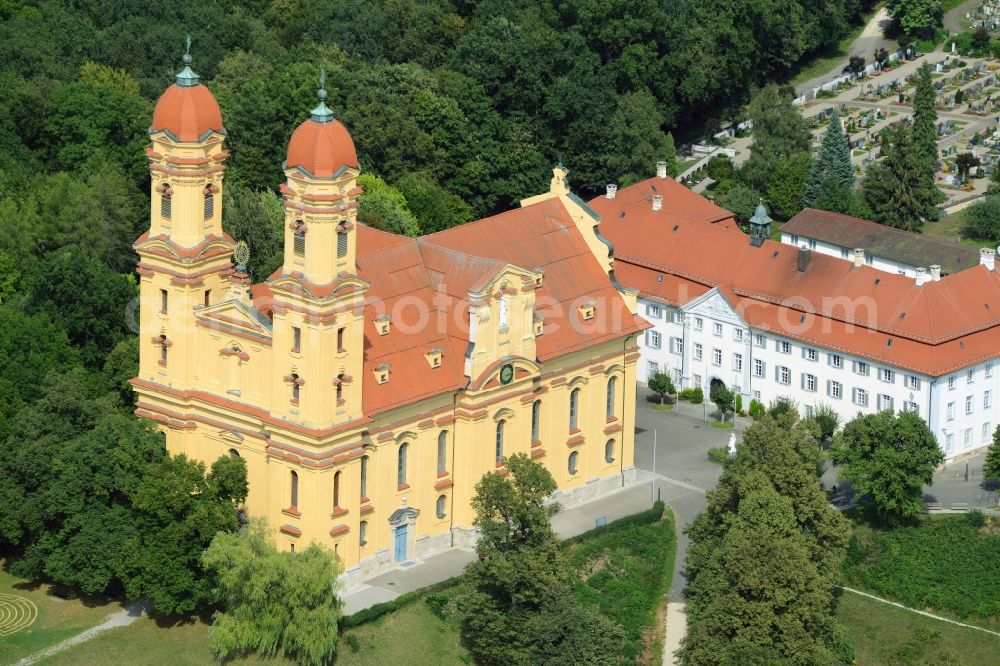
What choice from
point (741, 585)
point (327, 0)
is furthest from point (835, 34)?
point (741, 585)

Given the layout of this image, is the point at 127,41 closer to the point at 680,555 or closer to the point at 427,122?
the point at 427,122

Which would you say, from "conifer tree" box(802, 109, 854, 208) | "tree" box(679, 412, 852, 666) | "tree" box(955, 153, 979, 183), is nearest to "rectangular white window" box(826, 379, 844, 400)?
"tree" box(679, 412, 852, 666)

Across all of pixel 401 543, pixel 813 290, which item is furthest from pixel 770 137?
pixel 401 543

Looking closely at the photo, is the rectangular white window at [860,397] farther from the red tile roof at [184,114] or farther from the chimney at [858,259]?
the red tile roof at [184,114]

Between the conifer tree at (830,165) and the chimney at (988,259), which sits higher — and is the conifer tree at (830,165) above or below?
above

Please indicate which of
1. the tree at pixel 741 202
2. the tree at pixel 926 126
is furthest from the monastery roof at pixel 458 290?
the tree at pixel 926 126

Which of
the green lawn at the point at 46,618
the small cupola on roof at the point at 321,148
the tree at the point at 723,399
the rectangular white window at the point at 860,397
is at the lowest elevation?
the green lawn at the point at 46,618
